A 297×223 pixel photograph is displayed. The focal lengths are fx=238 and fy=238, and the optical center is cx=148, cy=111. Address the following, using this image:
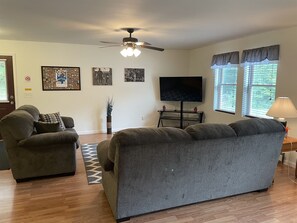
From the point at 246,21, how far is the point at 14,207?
3.91 meters

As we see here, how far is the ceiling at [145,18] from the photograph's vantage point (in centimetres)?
282

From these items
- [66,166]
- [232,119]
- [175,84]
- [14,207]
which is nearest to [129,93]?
[175,84]

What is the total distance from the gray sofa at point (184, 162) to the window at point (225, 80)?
9.16ft

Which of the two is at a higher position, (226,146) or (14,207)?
(226,146)

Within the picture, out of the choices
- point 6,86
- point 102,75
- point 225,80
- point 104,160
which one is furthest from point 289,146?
point 6,86

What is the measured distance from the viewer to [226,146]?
95.0 inches

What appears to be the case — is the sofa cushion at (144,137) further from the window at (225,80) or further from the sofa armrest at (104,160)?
the window at (225,80)

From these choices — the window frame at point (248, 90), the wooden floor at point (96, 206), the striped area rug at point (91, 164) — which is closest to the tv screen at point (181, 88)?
the window frame at point (248, 90)

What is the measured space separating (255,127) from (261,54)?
7.89ft

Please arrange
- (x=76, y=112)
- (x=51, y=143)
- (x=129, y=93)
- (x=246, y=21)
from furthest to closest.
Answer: (x=129, y=93) < (x=76, y=112) < (x=246, y=21) < (x=51, y=143)

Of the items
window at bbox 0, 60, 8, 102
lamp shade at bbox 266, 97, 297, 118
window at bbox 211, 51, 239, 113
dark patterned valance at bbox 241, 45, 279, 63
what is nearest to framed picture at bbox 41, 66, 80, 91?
window at bbox 0, 60, 8, 102

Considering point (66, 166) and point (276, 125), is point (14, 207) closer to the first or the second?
point (66, 166)

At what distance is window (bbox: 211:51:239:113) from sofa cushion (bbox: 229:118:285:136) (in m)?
2.71

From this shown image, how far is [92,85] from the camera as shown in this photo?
6086mm
